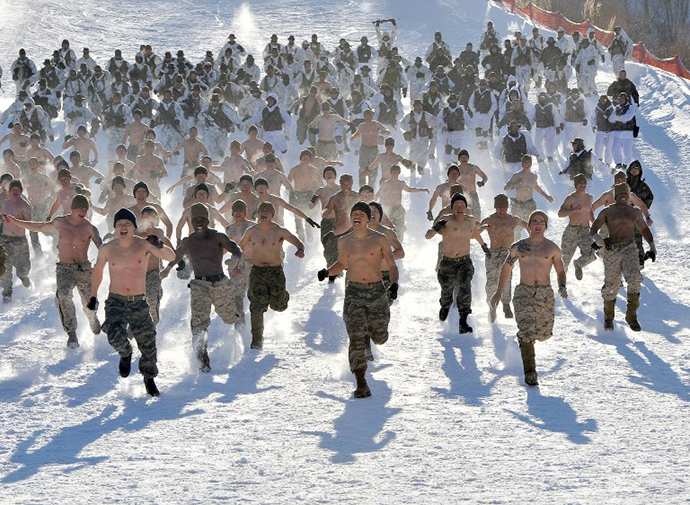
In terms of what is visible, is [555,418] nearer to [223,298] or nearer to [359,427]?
[359,427]

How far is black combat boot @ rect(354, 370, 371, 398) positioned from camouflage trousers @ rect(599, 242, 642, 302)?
12.6 feet

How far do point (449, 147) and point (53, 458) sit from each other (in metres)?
14.9

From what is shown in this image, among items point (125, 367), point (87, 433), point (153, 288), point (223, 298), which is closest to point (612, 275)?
point (223, 298)

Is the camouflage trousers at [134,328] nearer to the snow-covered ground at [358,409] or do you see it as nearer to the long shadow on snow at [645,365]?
the snow-covered ground at [358,409]

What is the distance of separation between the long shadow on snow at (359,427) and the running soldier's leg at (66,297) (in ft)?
10.4

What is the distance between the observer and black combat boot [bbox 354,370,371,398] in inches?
388

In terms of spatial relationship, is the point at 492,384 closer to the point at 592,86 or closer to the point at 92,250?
the point at 92,250

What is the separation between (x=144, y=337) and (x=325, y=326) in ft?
11.1

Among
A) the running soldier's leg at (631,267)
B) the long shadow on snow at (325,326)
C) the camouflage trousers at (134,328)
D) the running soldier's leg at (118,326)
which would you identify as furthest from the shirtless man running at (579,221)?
the running soldier's leg at (118,326)

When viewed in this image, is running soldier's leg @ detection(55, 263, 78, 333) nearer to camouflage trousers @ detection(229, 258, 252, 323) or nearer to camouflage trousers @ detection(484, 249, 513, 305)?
camouflage trousers @ detection(229, 258, 252, 323)

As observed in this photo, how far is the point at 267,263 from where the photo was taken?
11969mm

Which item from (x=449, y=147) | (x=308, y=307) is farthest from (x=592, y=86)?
(x=308, y=307)

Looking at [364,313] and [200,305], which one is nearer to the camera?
[364,313]

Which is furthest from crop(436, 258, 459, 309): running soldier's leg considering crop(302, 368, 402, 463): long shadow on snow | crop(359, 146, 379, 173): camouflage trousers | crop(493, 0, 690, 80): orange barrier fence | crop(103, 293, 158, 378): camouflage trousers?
crop(493, 0, 690, 80): orange barrier fence
